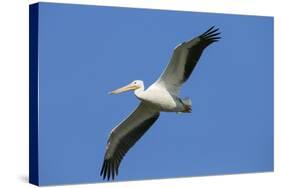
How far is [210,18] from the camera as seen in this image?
11.7 m

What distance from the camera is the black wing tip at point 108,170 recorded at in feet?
35.6

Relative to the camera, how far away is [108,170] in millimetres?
10844

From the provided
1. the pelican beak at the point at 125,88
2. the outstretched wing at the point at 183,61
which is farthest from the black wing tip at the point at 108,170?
the outstretched wing at the point at 183,61

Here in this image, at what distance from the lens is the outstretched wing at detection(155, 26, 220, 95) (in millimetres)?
10570

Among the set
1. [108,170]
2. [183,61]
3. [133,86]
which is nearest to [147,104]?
[133,86]

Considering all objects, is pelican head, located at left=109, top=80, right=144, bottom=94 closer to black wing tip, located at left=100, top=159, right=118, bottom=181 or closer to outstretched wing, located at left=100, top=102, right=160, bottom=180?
outstretched wing, located at left=100, top=102, right=160, bottom=180

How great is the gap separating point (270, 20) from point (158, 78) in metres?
2.34

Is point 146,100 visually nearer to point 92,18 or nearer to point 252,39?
point 92,18

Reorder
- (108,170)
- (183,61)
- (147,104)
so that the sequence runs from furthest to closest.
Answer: (147,104) → (108,170) → (183,61)

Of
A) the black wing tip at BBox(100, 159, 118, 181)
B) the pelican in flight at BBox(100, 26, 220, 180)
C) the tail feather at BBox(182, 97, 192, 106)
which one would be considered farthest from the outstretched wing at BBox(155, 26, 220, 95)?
the black wing tip at BBox(100, 159, 118, 181)

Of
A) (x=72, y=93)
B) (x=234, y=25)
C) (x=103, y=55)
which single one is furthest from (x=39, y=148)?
(x=234, y=25)

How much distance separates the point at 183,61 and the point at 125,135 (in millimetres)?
1338

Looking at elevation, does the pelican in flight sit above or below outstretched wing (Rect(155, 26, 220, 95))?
below

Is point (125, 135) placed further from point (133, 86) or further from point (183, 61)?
point (183, 61)
